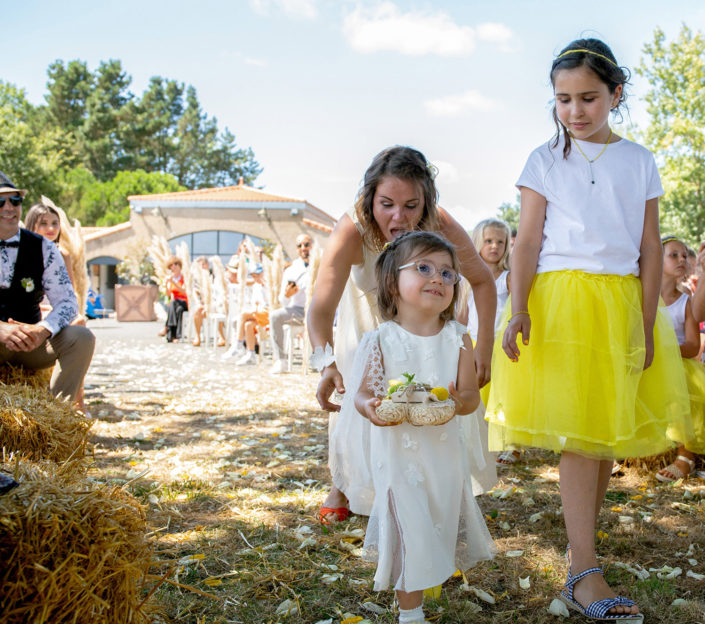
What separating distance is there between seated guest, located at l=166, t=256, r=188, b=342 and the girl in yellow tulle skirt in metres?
13.7

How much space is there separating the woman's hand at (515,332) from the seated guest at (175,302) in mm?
14768

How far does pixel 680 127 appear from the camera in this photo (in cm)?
2623

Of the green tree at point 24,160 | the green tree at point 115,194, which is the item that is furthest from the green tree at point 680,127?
the green tree at point 115,194

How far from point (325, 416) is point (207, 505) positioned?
322 cm

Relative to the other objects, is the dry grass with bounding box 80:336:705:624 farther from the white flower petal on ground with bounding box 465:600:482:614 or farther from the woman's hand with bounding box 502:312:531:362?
the woman's hand with bounding box 502:312:531:362

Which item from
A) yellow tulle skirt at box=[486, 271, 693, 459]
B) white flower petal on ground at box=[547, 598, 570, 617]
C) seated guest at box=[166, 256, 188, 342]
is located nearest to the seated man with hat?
yellow tulle skirt at box=[486, 271, 693, 459]

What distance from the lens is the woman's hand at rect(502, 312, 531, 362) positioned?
2799 millimetres

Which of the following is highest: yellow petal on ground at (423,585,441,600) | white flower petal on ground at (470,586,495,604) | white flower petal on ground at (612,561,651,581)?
yellow petal on ground at (423,585,441,600)

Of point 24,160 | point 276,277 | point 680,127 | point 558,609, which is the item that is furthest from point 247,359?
point 24,160

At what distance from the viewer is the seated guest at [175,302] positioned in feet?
54.9

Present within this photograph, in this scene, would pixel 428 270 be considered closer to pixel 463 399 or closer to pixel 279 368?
pixel 463 399

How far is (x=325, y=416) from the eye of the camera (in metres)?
7.04

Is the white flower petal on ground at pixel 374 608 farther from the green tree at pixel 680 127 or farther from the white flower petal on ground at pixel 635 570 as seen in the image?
the green tree at pixel 680 127

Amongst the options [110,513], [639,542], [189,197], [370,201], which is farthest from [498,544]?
[189,197]
